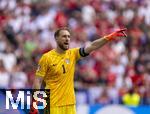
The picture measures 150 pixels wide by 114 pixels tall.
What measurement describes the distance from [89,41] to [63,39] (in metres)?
9.10

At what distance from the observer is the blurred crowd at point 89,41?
18.5 metres

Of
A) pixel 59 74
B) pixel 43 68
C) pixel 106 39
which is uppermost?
pixel 106 39

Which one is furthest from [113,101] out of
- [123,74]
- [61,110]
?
[61,110]

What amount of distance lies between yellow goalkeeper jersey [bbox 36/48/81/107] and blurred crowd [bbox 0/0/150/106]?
6309 millimetres

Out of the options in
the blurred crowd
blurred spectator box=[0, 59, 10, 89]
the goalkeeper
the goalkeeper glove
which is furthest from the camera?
the blurred crowd

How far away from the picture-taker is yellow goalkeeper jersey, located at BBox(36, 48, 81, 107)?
1159cm

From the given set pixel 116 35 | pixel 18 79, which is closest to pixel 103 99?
pixel 18 79

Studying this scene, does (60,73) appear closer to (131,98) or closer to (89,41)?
(131,98)

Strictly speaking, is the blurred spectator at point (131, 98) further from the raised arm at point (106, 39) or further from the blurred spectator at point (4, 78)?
the raised arm at point (106, 39)

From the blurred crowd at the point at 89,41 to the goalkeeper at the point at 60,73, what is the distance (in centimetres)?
627

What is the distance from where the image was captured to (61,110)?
11703mm

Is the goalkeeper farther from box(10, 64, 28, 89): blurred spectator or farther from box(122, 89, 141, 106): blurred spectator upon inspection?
box(122, 89, 141, 106): blurred spectator

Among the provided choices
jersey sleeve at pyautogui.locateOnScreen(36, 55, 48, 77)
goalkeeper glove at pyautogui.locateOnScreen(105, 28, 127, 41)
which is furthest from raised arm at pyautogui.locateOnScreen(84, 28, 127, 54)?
jersey sleeve at pyautogui.locateOnScreen(36, 55, 48, 77)

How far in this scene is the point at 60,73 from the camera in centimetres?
1159
